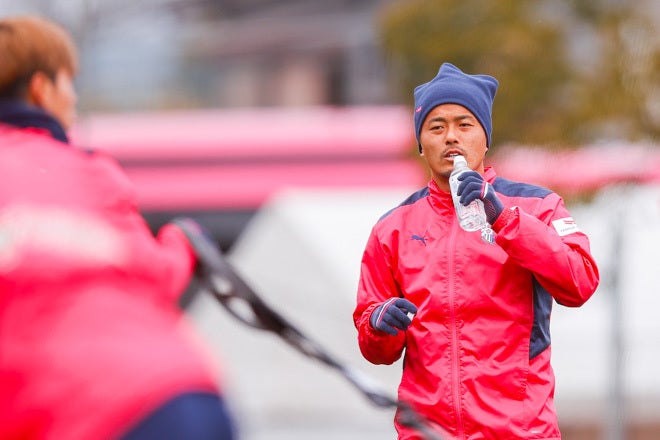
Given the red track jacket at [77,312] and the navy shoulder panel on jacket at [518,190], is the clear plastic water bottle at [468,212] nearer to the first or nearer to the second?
the navy shoulder panel on jacket at [518,190]

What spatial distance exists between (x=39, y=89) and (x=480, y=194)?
107 cm

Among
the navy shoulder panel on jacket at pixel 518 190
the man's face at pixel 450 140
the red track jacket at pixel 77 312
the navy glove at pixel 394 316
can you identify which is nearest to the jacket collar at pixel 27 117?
the red track jacket at pixel 77 312

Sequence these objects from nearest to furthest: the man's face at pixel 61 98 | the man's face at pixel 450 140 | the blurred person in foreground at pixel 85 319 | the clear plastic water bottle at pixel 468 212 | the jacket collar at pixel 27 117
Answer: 1. the blurred person in foreground at pixel 85 319
2. the jacket collar at pixel 27 117
3. the man's face at pixel 61 98
4. the clear plastic water bottle at pixel 468 212
5. the man's face at pixel 450 140

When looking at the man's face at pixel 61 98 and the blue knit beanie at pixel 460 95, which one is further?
the blue knit beanie at pixel 460 95

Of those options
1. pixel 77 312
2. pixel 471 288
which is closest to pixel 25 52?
pixel 77 312

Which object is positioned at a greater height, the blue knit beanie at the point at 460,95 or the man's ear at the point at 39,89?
the blue knit beanie at the point at 460,95

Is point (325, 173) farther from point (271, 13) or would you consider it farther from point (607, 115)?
point (271, 13)

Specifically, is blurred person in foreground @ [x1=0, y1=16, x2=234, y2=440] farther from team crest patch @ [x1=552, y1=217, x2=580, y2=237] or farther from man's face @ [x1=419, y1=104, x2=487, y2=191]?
team crest patch @ [x1=552, y1=217, x2=580, y2=237]

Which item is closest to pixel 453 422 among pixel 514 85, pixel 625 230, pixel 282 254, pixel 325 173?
pixel 514 85

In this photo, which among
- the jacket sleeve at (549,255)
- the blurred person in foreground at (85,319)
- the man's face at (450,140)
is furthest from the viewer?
the man's face at (450,140)

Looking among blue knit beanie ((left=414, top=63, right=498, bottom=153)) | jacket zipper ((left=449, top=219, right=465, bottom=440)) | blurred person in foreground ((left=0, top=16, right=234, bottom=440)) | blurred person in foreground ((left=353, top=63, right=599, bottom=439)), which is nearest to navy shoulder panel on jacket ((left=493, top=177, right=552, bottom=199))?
blurred person in foreground ((left=353, top=63, right=599, bottom=439))

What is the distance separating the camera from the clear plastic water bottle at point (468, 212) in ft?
9.02

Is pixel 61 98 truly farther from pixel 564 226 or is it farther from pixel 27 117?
pixel 564 226

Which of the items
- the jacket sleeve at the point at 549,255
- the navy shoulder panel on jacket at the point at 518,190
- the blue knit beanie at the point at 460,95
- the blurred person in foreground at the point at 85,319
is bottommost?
the blurred person in foreground at the point at 85,319
